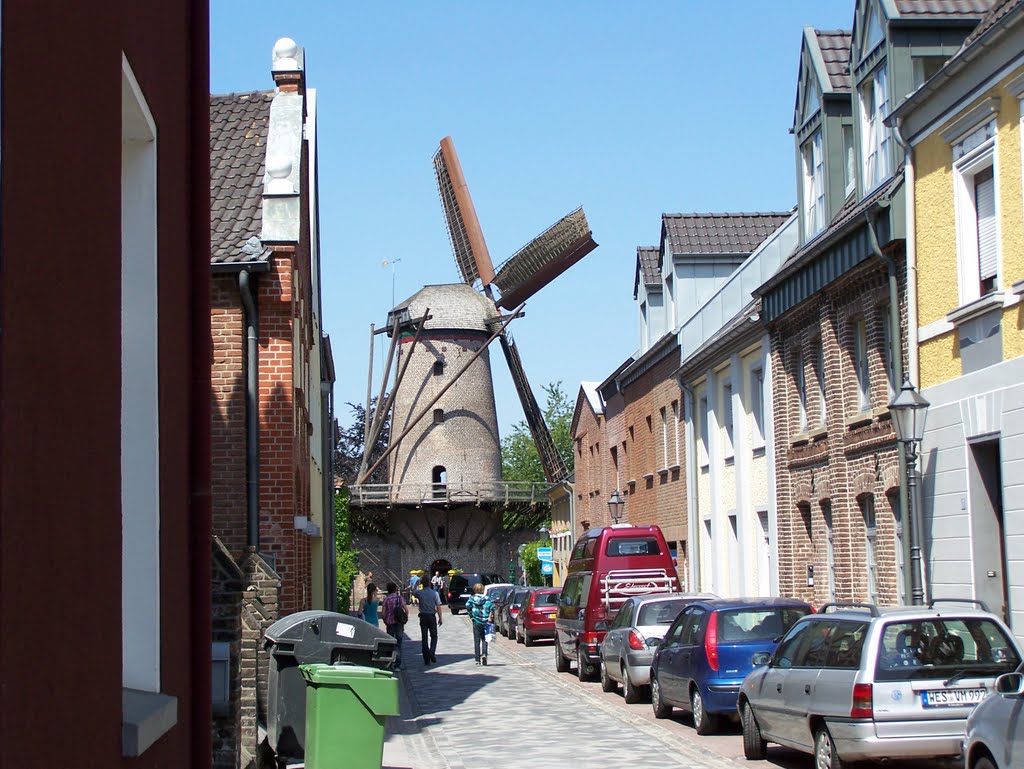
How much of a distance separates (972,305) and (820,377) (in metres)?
7.43

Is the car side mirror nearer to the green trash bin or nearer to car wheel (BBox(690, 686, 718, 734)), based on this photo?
the green trash bin

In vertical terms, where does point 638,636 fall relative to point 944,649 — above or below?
below

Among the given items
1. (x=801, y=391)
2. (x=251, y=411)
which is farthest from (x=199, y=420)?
(x=801, y=391)

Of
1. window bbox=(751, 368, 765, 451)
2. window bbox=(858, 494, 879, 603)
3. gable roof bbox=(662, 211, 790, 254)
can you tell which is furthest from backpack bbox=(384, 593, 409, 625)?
window bbox=(858, 494, 879, 603)

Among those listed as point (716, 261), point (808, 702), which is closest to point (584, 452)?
point (716, 261)

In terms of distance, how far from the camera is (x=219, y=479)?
1684cm

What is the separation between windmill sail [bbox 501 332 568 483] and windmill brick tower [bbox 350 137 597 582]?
47 millimetres

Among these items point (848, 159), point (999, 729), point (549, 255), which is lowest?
point (999, 729)

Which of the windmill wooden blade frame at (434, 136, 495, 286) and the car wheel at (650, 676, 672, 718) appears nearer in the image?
the car wheel at (650, 676, 672, 718)

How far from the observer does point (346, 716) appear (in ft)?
40.9

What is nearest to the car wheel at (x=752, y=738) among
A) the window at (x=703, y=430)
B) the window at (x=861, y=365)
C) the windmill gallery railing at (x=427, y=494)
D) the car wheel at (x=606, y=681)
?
the window at (x=861, y=365)

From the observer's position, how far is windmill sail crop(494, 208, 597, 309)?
5909cm

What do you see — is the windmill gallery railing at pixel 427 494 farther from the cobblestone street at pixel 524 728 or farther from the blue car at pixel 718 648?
the blue car at pixel 718 648

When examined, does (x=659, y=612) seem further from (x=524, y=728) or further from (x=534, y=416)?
(x=534, y=416)
